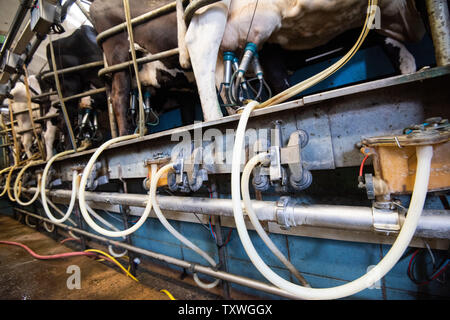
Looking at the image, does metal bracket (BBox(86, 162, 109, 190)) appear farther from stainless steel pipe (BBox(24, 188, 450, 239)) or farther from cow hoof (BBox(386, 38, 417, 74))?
cow hoof (BBox(386, 38, 417, 74))

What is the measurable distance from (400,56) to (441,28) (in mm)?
542

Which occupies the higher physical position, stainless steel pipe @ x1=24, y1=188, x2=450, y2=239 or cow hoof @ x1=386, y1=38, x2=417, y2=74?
cow hoof @ x1=386, y1=38, x2=417, y2=74

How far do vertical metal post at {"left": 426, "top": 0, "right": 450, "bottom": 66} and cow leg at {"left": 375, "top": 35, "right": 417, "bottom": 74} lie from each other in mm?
500

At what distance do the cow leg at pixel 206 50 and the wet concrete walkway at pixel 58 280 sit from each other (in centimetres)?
112

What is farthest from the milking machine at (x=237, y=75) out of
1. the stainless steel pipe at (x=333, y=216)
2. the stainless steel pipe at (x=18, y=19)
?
the stainless steel pipe at (x=18, y=19)

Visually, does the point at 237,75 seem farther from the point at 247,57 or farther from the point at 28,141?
the point at 28,141

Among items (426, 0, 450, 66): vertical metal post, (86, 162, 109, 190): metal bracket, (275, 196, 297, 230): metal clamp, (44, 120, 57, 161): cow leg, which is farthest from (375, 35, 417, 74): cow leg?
(44, 120, 57, 161): cow leg

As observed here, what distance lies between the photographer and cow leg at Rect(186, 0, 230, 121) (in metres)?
0.89

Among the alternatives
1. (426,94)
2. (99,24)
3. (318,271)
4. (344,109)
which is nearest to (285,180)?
(344,109)

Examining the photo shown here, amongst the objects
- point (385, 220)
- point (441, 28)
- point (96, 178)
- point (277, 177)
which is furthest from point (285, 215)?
point (96, 178)

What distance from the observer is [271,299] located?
106 centimetres

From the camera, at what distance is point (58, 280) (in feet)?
4.23

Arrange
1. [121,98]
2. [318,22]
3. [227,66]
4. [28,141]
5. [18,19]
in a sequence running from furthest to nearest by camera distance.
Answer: [28,141]
[18,19]
[121,98]
[227,66]
[318,22]

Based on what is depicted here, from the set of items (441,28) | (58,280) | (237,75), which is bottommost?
(58,280)
